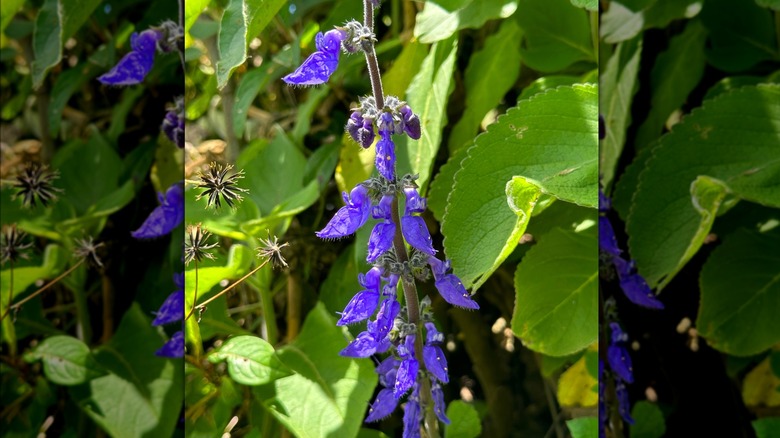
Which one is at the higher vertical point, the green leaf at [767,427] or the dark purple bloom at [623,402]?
the dark purple bloom at [623,402]

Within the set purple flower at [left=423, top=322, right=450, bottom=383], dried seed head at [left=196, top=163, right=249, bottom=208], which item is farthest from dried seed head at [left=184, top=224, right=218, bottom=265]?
purple flower at [left=423, top=322, right=450, bottom=383]

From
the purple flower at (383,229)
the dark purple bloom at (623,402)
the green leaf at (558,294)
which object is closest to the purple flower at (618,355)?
the dark purple bloom at (623,402)

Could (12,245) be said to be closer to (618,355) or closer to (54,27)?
(54,27)

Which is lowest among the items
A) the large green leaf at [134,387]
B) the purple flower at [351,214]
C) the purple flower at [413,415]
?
the large green leaf at [134,387]

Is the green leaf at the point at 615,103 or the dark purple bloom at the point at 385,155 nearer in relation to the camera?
the dark purple bloom at the point at 385,155

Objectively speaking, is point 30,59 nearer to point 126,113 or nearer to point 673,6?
point 126,113

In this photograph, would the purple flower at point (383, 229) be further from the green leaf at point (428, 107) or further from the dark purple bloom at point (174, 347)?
the dark purple bloom at point (174, 347)

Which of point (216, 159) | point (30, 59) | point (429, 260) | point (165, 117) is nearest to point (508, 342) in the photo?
point (429, 260)

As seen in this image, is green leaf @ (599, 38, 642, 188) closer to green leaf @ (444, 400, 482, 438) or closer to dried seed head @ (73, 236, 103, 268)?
green leaf @ (444, 400, 482, 438)
